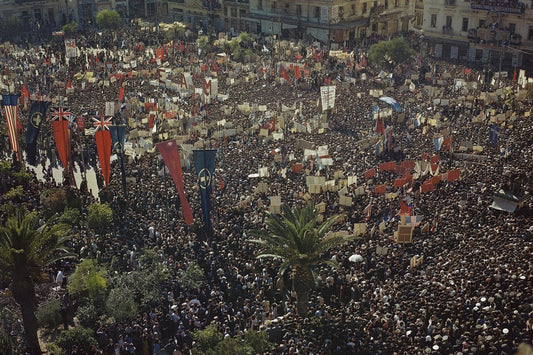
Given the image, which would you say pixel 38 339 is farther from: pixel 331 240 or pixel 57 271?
pixel 331 240

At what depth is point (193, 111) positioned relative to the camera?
150 ft

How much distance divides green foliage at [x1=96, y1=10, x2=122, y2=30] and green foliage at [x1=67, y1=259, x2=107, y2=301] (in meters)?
59.0

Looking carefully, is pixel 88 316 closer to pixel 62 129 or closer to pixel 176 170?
pixel 176 170

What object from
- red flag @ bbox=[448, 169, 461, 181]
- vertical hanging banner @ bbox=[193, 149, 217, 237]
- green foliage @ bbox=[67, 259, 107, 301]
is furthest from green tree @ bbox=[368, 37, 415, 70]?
green foliage @ bbox=[67, 259, 107, 301]

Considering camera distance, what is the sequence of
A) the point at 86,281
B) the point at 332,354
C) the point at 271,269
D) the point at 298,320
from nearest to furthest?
the point at 332,354 → the point at 298,320 → the point at 86,281 → the point at 271,269

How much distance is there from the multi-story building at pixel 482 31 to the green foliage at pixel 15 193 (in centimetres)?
4178

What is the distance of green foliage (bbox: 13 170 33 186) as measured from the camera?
111 feet

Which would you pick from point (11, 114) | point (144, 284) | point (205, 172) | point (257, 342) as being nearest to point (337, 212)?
point (205, 172)

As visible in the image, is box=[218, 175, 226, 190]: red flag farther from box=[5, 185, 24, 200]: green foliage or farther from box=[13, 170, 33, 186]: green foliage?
box=[13, 170, 33, 186]: green foliage

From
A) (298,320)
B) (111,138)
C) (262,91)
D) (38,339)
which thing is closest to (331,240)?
(298,320)

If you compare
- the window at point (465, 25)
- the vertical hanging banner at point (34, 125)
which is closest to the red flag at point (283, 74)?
the vertical hanging banner at point (34, 125)

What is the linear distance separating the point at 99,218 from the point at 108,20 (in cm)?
5409

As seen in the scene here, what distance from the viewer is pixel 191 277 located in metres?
24.6

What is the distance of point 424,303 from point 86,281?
12.2m
